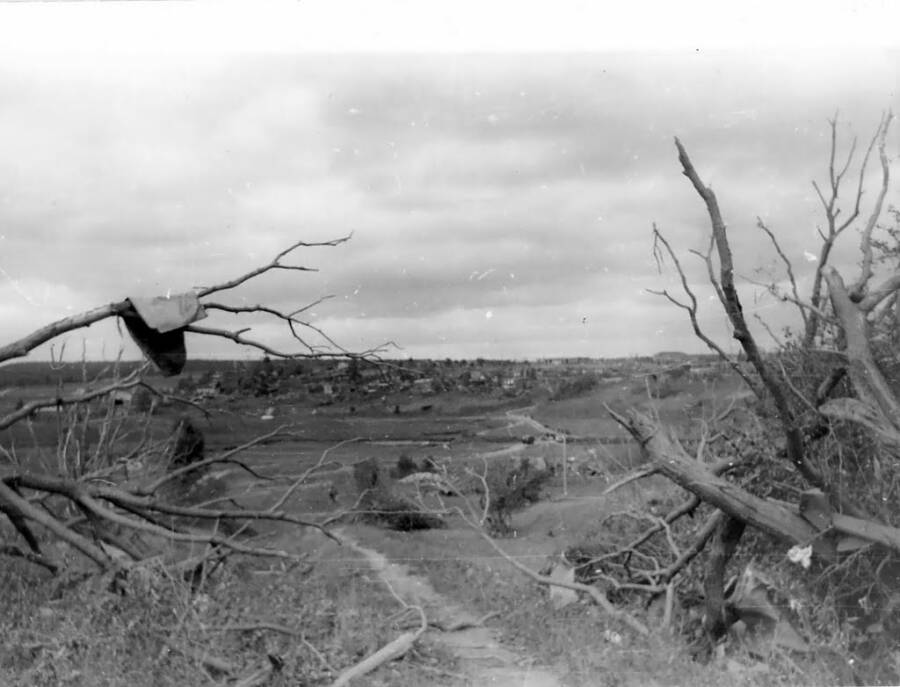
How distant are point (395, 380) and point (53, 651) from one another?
8.07ft

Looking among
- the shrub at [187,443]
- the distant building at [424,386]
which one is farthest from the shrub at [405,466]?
the shrub at [187,443]

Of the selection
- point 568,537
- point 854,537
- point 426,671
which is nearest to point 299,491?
point 426,671

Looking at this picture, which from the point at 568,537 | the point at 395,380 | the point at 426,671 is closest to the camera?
the point at 426,671

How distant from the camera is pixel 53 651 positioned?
520 centimetres

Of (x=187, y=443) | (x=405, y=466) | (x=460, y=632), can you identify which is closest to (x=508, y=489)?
(x=405, y=466)

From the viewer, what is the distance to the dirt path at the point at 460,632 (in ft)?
18.0

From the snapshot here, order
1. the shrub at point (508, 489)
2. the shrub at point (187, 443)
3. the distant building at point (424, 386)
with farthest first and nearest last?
the shrub at point (187, 443), the shrub at point (508, 489), the distant building at point (424, 386)

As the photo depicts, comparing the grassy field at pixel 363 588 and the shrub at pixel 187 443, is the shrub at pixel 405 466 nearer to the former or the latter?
the grassy field at pixel 363 588

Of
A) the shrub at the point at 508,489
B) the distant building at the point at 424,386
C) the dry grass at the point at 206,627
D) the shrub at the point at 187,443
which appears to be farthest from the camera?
the shrub at the point at 187,443

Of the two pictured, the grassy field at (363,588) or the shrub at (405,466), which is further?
the shrub at (405,466)

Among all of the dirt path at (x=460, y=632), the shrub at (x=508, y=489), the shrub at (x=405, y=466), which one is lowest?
the dirt path at (x=460, y=632)

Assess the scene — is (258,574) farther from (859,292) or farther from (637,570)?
(859,292)

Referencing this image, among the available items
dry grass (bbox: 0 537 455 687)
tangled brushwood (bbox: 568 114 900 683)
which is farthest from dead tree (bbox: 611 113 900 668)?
dry grass (bbox: 0 537 455 687)

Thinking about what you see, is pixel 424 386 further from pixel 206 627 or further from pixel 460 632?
pixel 206 627
